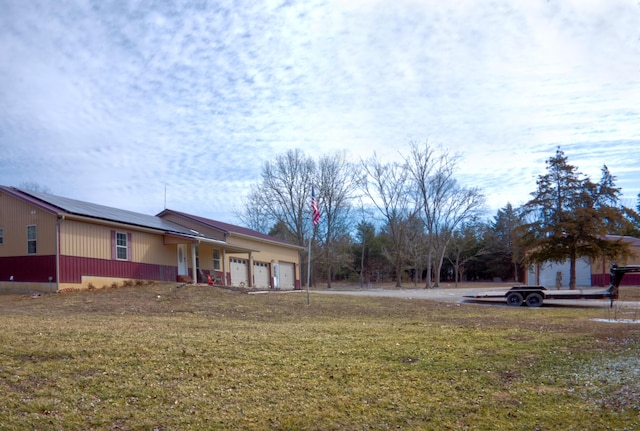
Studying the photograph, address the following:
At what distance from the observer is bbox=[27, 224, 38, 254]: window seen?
2230 centimetres

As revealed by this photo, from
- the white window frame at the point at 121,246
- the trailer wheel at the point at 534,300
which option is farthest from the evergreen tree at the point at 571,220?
the white window frame at the point at 121,246

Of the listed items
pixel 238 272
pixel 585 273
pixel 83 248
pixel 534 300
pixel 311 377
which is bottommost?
pixel 585 273

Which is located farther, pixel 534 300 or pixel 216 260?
pixel 216 260

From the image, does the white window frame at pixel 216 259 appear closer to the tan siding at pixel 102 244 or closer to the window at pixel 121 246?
the tan siding at pixel 102 244

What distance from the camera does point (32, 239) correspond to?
22.4 metres

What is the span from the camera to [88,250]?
75.9 ft

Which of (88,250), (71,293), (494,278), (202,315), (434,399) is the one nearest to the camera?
(434,399)

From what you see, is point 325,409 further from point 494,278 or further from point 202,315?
point 494,278

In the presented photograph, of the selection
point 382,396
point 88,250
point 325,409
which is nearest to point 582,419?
point 382,396

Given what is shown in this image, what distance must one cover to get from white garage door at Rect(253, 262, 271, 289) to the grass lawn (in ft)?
79.1

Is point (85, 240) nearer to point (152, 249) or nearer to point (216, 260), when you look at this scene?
point (152, 249)

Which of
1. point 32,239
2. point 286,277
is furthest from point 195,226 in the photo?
point 32,239

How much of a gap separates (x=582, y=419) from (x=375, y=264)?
6508cm

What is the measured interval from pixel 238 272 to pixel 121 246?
1104cm
